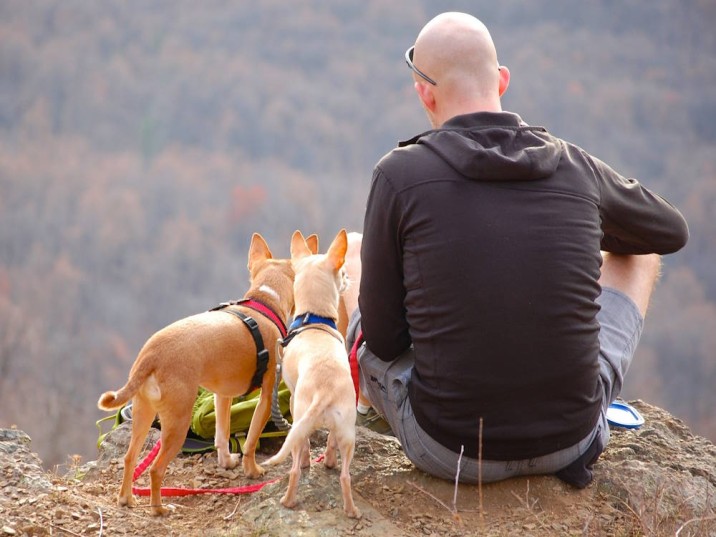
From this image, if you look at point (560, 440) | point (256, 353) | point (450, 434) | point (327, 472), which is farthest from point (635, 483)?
point (256, 353)

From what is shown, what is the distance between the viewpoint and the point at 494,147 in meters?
2.93

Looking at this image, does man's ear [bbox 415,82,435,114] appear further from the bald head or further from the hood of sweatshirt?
the hood of sweatshirt

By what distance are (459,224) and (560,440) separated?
102 cm

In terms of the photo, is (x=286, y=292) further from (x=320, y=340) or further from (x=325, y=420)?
(x=325, y=420)

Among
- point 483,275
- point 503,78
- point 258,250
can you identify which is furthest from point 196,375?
point 503,78

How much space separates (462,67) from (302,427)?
163cm

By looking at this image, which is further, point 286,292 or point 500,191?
point 286,292

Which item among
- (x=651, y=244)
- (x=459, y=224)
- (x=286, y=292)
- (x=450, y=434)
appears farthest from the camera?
(x=286, y=292)

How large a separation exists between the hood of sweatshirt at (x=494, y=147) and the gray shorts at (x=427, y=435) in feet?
3.07

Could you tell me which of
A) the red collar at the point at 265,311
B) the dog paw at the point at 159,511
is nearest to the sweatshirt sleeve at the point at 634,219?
the red collar at the point at 265,311

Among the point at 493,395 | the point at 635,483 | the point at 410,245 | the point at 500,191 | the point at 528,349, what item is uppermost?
the point at 500,191

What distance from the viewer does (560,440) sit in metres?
3.16

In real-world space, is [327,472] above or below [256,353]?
below

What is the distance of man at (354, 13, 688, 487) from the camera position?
289 centimetres
